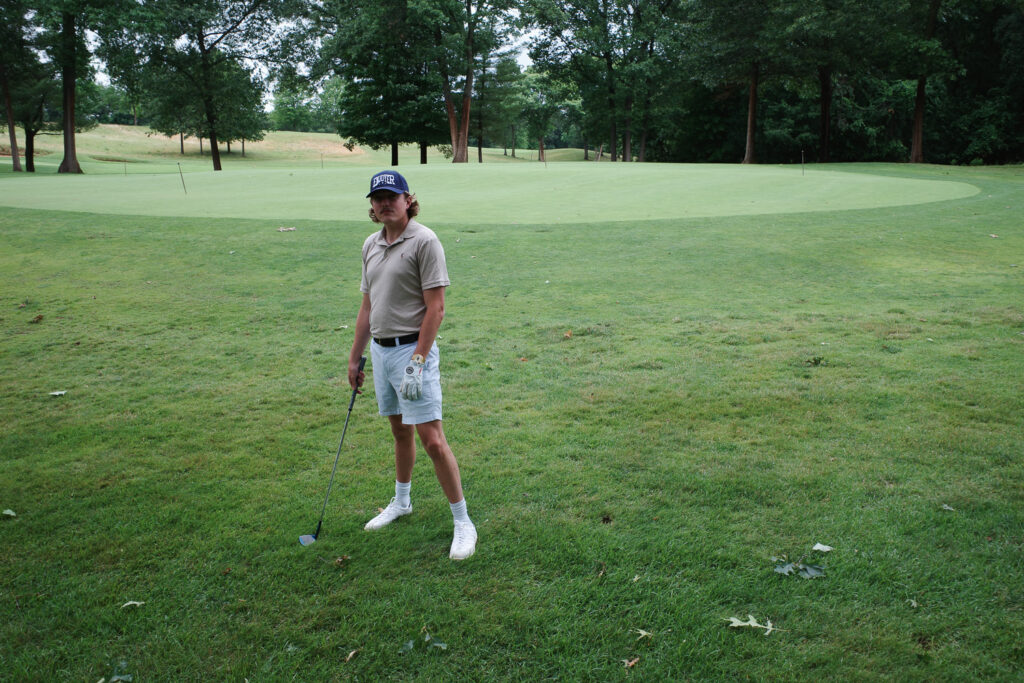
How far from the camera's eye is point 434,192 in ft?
72.1

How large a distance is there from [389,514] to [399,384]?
893mm

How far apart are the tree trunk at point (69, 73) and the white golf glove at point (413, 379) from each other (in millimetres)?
44041

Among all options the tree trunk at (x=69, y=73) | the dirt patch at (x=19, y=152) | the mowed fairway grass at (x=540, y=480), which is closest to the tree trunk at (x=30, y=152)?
the tree trunk at (x=69, y=73)

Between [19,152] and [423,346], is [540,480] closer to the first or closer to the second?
[423,346]

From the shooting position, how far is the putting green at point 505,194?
57.1 ft

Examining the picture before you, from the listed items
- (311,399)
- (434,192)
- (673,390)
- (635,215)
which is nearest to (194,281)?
(311,399)

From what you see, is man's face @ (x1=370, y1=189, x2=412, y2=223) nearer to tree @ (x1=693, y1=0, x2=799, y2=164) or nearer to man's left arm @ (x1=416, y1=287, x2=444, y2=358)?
man's left arm @ (x1=416, y1=287, x2=444, y2=358)

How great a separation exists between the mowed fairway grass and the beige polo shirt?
129 centimetres

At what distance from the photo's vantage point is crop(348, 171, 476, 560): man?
153 inches

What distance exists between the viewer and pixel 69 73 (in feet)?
133

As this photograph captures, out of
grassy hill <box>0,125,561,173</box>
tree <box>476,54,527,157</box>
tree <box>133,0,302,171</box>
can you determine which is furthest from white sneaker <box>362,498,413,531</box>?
grassy hill <box>0,125,561,173</box>

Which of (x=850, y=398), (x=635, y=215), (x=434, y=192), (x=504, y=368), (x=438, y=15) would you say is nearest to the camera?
(x=850, y=398)

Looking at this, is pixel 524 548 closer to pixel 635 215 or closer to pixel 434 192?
pixel 635 215

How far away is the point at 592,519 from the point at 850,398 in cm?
310
